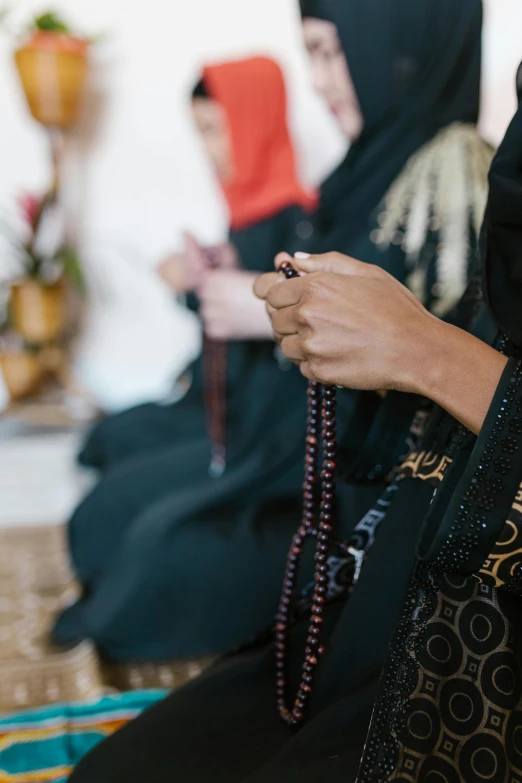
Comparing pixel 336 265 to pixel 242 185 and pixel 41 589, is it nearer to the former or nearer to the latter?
pixel 41 589

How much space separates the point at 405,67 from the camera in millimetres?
1136

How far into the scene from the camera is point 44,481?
6.72 feet

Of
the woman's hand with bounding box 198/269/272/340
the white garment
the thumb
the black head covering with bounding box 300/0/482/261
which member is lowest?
the white garment

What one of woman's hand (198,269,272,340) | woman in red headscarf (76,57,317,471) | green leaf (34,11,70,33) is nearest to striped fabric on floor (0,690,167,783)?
woman's hand (198,269,272,340)

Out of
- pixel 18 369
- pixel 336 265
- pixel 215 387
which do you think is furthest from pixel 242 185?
pixel 336 265

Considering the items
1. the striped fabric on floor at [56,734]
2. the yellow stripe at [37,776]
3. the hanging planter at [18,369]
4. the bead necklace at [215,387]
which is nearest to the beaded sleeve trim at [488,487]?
the striped fabric on floor at [56,734]

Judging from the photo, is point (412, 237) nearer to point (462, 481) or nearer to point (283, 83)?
point (462, 481)

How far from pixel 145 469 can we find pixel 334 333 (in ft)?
3.39

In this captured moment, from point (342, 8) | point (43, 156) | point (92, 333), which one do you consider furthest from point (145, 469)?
point (43, 156)

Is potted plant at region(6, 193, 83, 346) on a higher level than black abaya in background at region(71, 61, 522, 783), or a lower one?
lower

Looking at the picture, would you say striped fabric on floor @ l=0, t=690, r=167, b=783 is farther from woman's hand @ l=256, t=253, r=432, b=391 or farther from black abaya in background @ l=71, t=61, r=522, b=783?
woman's hand @ l=256, t=253, r=432, b=391

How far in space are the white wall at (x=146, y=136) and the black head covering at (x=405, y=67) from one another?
4.26 ft

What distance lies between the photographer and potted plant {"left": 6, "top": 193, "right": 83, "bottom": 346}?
7.52ft

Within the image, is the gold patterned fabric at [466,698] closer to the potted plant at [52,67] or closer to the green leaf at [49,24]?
the potted plant at [52,67]
